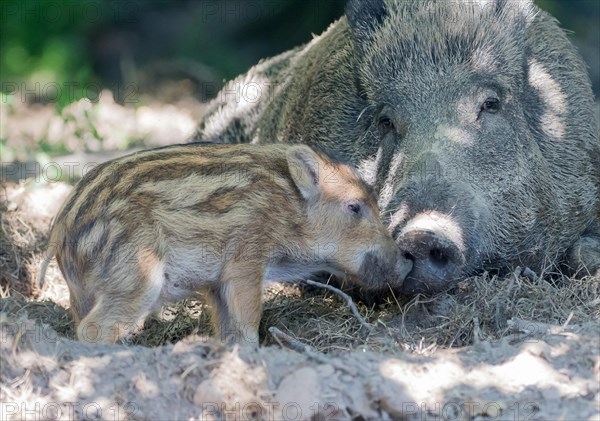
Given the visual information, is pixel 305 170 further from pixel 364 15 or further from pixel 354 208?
pixel 364 15

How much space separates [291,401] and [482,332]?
138cm

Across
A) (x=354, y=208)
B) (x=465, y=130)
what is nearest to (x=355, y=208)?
(x=354, y=208)

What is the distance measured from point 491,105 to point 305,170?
1408 millimetres

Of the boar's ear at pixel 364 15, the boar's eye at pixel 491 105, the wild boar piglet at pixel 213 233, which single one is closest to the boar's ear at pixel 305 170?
the wild boar piglet at pixel 213 233

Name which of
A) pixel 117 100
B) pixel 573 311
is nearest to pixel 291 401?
pixel 573 311

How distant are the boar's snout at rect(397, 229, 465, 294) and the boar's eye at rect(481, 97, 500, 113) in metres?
1.05

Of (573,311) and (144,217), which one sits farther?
(573,311)

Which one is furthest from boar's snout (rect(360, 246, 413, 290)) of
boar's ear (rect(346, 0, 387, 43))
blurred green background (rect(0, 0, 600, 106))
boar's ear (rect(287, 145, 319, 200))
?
blurred green background (rect(0, 0, 600, 106))

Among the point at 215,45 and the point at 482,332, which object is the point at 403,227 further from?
the point at 215,45

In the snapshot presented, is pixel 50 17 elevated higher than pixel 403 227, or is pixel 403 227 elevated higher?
pixel 403 227

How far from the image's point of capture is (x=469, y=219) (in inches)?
194

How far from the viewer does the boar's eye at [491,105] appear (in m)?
5.46

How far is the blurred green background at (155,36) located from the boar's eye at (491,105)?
537 centimetres

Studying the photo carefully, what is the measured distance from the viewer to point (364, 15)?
600 cm
